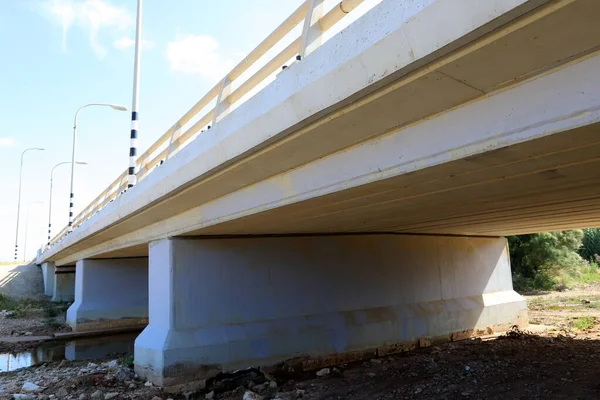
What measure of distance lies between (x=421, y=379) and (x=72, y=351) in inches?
462

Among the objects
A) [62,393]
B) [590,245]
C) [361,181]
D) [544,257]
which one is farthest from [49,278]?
[590,245]

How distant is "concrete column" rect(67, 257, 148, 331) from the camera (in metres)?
19.2

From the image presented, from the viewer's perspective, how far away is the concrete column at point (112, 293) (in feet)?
62.8

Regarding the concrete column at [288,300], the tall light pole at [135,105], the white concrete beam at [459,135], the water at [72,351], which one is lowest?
the water at [72,351]

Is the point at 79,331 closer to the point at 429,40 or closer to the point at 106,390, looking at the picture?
the point at 106,390

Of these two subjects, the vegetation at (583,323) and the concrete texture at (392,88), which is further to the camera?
the vegetation at (583,323)

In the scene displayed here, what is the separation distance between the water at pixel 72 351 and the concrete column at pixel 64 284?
41.0 feet

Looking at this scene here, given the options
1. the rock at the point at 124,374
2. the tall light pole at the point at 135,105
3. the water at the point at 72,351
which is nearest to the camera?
the rock at the point at 124,374

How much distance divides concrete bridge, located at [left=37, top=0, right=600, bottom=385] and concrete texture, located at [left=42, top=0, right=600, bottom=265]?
0.05 ft

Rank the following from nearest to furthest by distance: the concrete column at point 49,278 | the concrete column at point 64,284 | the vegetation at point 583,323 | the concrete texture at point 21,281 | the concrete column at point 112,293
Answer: the vegetation at point 583,323 < the concrete column at point 112,293 < the concrete column at point 64,284 < the concrete column at point 49,278 < the concrete texture at point 21,281

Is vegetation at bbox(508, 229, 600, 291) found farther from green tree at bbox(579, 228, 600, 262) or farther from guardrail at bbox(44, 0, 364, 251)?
guardrail at bbox(44, 0, 364, 251)

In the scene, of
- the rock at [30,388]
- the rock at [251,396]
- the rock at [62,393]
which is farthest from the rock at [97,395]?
the rock at [251,396]

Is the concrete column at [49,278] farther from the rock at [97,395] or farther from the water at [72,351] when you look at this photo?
the rock at [97,395]

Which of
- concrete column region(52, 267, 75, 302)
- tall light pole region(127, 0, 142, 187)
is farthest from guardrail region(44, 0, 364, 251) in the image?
concrete column region(52, 267, 75, 302)
